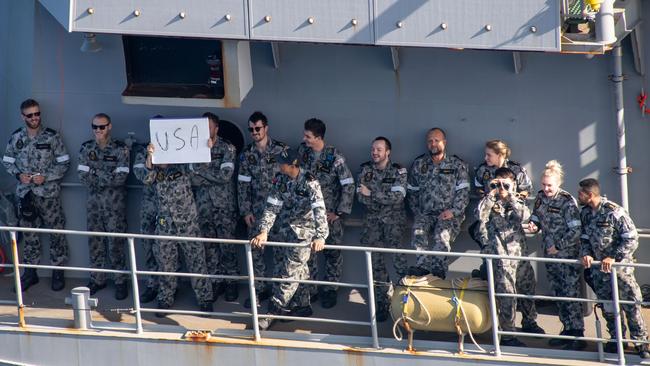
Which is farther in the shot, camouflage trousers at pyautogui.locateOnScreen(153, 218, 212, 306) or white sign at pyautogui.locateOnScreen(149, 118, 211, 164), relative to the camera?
camouflage trousers at pyautogui.locateOnScreen(153, 218, 212, 306)

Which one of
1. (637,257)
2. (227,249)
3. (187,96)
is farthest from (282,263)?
(637,257)

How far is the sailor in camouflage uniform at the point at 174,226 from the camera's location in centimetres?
1027

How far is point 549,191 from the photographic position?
9508 mm

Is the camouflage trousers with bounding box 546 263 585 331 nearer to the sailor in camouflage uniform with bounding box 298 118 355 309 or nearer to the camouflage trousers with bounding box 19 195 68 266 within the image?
the sailor in camouflage uniform with bounding box 298 118 355 309

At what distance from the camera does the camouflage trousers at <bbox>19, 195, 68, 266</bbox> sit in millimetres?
10945

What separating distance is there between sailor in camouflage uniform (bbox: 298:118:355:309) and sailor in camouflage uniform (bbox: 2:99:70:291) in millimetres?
2202

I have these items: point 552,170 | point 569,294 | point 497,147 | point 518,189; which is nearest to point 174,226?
point 497,147

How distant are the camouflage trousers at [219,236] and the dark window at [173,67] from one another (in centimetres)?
106

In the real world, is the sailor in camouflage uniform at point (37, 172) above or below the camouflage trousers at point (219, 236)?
above

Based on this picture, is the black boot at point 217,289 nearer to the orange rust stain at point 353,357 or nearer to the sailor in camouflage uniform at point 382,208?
the sailor in camouflage uniform at point 382,208

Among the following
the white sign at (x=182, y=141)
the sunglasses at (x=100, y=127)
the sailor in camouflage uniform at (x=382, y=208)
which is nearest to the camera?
the white sign at (x=182, y=141)

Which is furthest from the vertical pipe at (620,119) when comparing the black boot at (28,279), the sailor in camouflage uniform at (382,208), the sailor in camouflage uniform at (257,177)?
the black boot at (28,279)

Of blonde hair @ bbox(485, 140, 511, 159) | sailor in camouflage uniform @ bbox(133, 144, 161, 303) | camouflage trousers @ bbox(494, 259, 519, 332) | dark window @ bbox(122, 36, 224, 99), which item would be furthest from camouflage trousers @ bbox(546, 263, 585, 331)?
sailor in camouflage uniform @ bbox(133, 144, 161, 303)

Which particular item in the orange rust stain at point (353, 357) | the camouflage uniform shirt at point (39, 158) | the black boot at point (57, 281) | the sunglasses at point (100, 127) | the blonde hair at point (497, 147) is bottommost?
the orange rust stain at point (353, 357)
